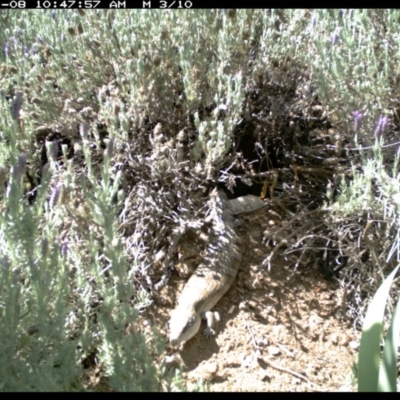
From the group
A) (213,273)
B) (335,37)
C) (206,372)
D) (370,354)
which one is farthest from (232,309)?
(335,37)

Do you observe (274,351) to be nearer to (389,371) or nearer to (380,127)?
(389,371)

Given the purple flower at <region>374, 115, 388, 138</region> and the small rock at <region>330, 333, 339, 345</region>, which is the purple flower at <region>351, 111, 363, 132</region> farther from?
the small rock at <region>330, 333, 339, 345</region>

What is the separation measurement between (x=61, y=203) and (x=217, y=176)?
120cm

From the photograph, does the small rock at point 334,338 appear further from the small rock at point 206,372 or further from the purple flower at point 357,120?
the purple flower at point 357,120

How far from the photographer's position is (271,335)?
2973 mm

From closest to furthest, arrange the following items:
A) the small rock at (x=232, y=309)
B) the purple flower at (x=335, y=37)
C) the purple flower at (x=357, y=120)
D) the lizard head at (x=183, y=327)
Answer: the lizard head at (x=183, y=327) → the purple flower at (x=357, y=120) → the small rock at (x=232, y=309) → the purple flower at (x=335, y=37)

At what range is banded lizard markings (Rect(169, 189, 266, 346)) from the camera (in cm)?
291

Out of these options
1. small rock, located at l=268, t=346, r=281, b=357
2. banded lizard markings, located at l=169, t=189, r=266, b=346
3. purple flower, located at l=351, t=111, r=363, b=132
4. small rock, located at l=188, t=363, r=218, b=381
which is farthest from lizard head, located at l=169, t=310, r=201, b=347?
purple flower, located at l=351, t=111, r=363, b=132

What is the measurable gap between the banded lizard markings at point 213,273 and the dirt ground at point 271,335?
0.06 m

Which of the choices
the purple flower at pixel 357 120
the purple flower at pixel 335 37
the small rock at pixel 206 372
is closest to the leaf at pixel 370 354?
the small rock at pixel 206 372

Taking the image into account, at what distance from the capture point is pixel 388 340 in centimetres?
222

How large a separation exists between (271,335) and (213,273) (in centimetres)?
47

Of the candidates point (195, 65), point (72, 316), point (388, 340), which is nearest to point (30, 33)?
point (195, 65)

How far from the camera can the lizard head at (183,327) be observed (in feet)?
9.41
